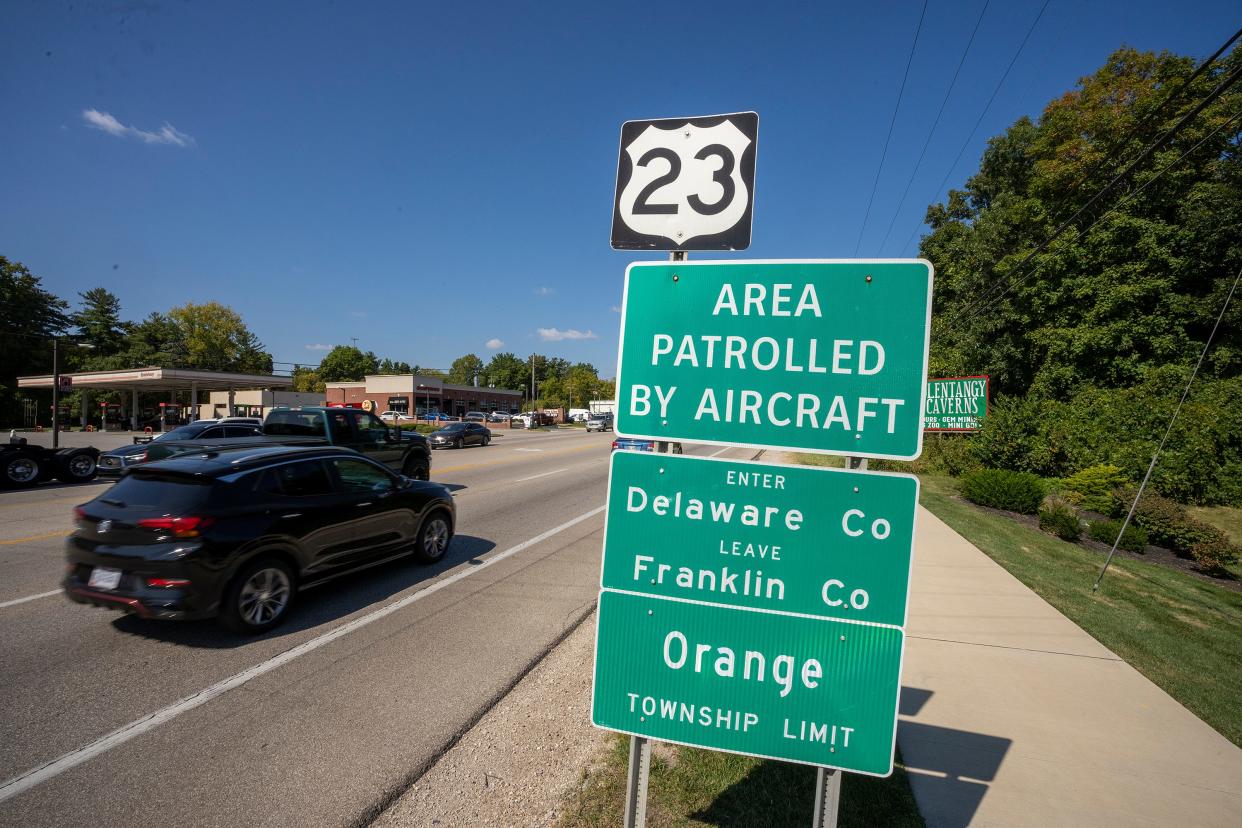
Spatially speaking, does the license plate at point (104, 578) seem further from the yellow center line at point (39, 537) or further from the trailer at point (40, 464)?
the trailer at point (40, 464)

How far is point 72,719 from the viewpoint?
384cm

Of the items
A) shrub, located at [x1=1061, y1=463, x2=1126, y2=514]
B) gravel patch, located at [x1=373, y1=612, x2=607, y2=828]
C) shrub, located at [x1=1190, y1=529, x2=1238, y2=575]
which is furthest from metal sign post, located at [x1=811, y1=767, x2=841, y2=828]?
shrub, located at [x1=1061, y1=463, x2=1126, y2=514]

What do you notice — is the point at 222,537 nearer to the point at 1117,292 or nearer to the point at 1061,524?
the point at 1061,524

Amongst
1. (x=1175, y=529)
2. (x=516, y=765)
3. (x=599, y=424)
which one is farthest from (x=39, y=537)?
(x=599, y=424)

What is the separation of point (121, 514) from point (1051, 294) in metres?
32.3

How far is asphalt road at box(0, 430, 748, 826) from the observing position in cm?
319

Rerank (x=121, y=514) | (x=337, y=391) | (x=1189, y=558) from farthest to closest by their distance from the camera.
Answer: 1. (x=337, y=391)
2. (x=1189, y=558)
3. (x=121, y=514)

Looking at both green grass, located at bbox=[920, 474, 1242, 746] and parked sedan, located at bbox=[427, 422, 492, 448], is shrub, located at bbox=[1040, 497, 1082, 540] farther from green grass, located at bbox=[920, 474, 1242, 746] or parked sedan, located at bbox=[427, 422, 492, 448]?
parked sedan, located at bbox=[427, 422, 492, 448]

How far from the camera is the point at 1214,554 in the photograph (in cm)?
966

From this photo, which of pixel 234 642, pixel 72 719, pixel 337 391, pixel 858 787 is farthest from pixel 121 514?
pixel 337 391

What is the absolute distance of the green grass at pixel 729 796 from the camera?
3.04 meters

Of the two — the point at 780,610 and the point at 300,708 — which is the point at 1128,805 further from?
the point at 300,708

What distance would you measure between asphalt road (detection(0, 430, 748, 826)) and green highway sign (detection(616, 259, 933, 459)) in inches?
111

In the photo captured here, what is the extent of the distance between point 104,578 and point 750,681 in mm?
5739
